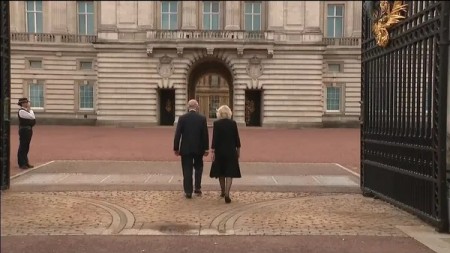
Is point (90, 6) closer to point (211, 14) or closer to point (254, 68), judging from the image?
point (211, 14)

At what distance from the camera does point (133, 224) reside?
288 inches

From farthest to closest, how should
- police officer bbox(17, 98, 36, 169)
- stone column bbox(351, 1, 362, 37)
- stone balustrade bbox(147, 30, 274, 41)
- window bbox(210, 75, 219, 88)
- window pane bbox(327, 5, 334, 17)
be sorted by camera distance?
window bbox(210, 75, 219, 88) → window pane bbox(327, 5, 334, 17) → stone column bbox(351, 1, 362, 37) → stone balustrade bbox(147, 30, 274, 41) → police officer bbox(17, 98, 36, 169)

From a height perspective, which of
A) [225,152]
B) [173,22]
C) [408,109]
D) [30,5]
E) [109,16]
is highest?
[30,5]

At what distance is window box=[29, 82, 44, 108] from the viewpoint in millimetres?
42375

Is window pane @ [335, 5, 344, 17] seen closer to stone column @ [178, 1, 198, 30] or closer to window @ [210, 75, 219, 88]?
stone column @ [178, 1, 198, 30]

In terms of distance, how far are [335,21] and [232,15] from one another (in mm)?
9566

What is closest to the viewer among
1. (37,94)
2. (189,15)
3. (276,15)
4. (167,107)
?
(276,15)

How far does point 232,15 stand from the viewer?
40.5 m

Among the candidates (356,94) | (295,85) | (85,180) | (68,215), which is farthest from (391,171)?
(356,94)

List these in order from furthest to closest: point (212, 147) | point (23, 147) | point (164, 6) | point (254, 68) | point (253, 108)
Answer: point (253, 108) → point (164, 6) → point (254, 68) → point (23, 147) → point (212, 147)

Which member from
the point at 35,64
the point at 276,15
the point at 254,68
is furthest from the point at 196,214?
the point at 35,64

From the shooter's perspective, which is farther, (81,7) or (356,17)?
(356,17)

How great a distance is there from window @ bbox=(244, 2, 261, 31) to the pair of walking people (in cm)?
3231

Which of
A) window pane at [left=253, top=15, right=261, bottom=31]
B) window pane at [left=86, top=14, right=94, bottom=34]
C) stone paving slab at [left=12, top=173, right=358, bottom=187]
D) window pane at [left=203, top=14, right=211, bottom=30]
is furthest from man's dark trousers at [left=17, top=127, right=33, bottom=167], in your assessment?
window pane at [left=86, top=14, right=94, bottom=34]
